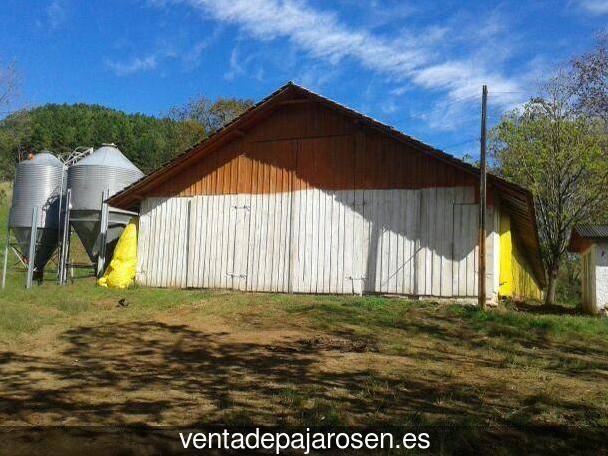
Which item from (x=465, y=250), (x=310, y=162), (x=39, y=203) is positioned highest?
(x=310, y=162)

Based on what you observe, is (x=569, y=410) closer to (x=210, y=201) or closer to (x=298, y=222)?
(x=298, y=222)

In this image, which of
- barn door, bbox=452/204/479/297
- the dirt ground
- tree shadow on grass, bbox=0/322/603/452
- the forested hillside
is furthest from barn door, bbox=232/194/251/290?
the forested hillside

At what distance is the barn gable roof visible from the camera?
47.1ft

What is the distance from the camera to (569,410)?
19.4ft

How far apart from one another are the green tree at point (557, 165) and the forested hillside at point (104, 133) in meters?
31.2

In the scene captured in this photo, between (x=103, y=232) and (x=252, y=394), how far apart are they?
13.4 m

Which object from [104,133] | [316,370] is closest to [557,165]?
[316,370]

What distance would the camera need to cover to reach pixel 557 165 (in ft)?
77.6

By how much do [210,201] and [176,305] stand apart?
4249mm

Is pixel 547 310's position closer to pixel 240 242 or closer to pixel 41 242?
pixel 240 242

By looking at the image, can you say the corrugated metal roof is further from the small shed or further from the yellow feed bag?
the yellow feed bag

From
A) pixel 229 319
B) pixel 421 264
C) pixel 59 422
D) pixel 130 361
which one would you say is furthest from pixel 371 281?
pixel 59 422

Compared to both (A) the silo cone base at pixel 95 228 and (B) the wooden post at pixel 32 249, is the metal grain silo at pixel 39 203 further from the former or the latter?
(B) the wooden post at pixel 32 249

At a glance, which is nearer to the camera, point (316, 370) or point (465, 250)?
point (316, 370)
